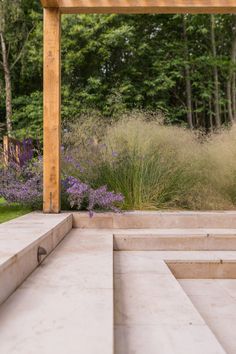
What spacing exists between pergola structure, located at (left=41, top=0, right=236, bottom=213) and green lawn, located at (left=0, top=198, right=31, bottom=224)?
0.28 m

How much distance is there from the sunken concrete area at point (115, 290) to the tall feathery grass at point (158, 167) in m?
0.67

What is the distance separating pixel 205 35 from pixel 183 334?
43.6 ft

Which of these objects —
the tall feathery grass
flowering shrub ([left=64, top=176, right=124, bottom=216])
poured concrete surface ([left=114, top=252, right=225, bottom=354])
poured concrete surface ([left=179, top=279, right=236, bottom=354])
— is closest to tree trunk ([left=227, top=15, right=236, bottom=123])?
the tall feathery grass

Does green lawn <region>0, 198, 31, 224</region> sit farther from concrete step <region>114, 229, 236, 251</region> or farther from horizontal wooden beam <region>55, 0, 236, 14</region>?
horizontal wooden beam <region>55, 0, 236, 14</region>

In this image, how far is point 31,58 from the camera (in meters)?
12.6

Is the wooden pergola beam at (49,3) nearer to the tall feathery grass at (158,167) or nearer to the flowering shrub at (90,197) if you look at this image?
the tall feathery grass at (158,167)

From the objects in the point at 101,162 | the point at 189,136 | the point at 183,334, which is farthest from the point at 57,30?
the point at 183,334

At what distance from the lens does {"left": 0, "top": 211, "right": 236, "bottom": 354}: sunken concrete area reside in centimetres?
132

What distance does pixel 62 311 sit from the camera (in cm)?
146

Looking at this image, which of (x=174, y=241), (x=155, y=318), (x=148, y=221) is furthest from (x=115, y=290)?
(x=148, y=221)

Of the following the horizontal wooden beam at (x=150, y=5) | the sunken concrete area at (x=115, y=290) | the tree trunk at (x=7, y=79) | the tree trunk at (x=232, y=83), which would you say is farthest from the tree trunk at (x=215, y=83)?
the sunken concrete area at (x=115, y=290)

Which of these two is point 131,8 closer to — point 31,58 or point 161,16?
point 31,58

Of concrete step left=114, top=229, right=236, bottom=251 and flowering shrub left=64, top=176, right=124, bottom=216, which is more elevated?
flowering shrub left=64, top=176, right=124, bottom=216

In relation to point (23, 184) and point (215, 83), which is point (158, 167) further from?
point (215, 83)
